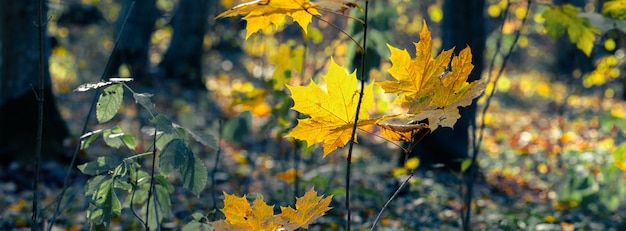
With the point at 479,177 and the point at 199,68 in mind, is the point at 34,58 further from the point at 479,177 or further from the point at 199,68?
the point at 199,68

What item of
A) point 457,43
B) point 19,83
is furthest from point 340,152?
point 19,83

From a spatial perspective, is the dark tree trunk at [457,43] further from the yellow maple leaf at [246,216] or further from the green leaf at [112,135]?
the yellow maple leaf at [246,216]

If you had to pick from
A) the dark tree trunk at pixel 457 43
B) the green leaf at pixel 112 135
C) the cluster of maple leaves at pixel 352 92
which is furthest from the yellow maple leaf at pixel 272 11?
the dark tree trunk at pixel 457 43

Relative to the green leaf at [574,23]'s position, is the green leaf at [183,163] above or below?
below

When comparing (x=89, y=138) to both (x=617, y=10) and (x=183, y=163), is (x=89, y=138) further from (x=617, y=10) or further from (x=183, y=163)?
(x=617, y=10)

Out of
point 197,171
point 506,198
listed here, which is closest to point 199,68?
point 506,198

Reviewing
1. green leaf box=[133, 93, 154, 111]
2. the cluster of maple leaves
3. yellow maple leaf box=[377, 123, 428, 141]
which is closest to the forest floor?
green leaf box=[133, 93, 154, 111]

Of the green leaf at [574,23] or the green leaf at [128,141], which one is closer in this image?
the green leaf at [128,141]
